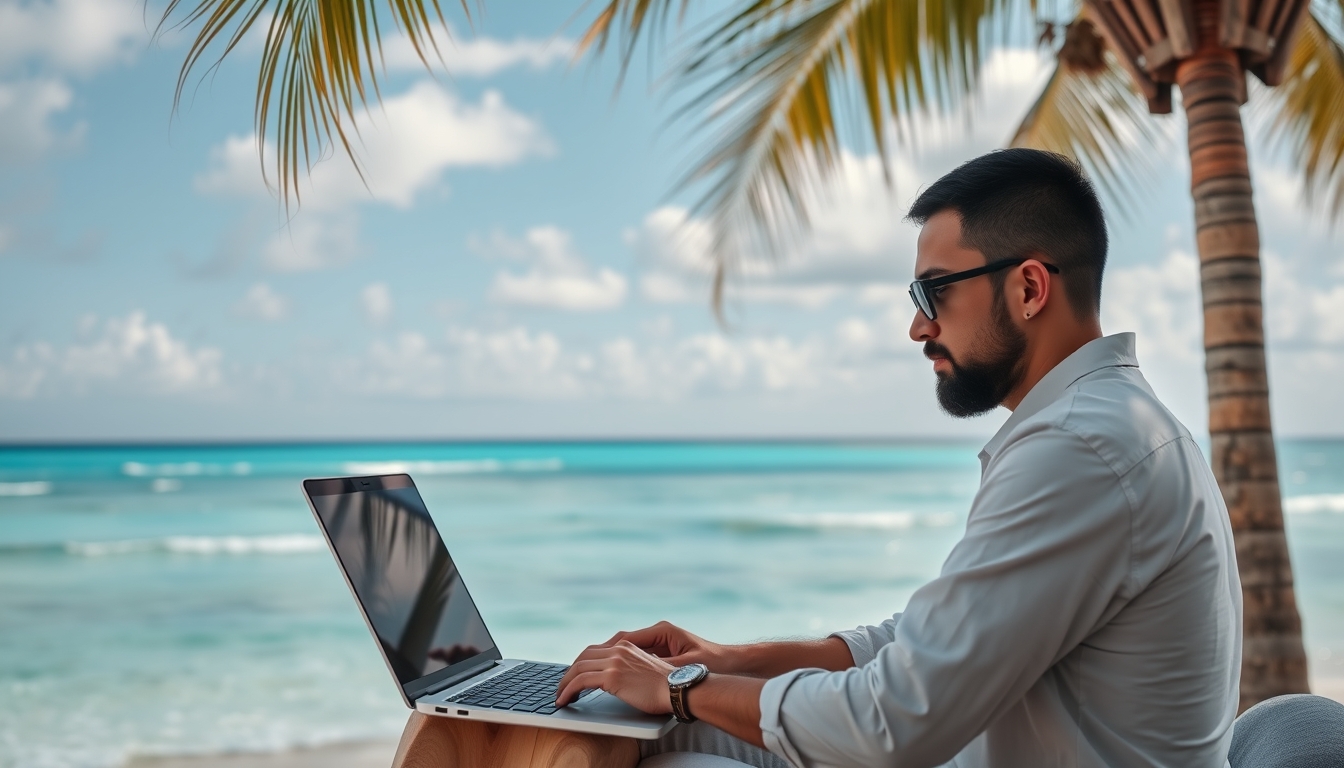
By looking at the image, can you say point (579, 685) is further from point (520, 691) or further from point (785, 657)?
point (785, 657)

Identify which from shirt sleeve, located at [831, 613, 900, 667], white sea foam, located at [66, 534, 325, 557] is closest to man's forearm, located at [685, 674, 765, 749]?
shirt sleeve, located at [831, 613, 900, 667]

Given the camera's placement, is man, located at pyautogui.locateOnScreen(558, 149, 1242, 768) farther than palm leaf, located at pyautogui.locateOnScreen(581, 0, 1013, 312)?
No

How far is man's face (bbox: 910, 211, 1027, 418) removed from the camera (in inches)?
60.7

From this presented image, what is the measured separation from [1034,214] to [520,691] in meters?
1.09

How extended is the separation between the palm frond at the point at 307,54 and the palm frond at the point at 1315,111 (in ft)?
13.7

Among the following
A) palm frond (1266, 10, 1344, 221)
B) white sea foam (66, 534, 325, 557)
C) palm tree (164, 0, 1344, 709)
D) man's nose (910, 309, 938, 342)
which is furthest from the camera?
white sea foam (66, 534, 325, 557)

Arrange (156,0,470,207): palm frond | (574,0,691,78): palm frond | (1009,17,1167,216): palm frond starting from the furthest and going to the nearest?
(1009,17,1167,216): palm frond, (574,0,691,78): palm frond, (156,0,470,207): palm frond

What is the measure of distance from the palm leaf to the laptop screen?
82.8 inches

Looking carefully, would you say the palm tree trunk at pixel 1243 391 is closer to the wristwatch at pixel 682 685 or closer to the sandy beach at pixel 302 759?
the wristwatch at pixel 682 685

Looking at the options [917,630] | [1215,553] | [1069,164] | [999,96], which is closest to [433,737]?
[917,630]

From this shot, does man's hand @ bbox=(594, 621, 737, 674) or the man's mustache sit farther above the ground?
the man's mustache

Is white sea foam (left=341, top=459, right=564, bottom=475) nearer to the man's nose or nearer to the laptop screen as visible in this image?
A: the laptop screen

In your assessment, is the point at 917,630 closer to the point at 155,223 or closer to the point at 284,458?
the point at 155,223

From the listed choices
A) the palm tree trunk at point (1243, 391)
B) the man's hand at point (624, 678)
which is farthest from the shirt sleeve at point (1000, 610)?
the palm tree trunk at point (1243, 391)
